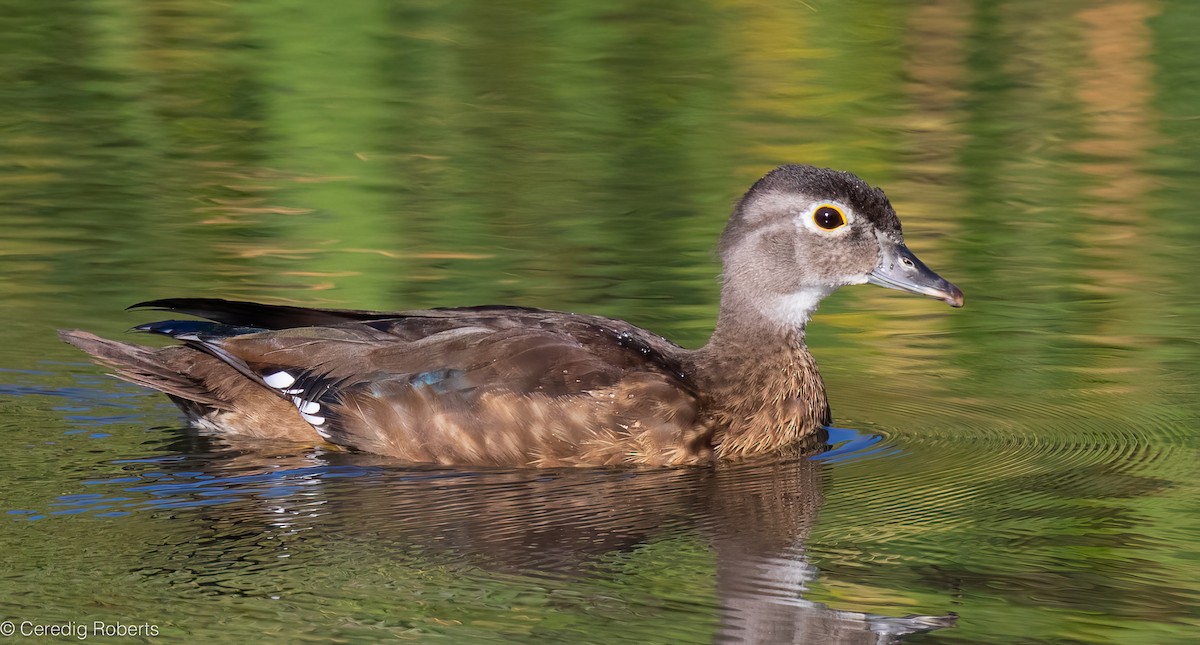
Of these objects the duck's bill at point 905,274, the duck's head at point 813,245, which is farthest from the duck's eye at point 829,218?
the duck's bill at point 905,274

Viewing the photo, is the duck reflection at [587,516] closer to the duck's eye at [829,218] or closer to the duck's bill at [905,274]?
the duck's bill at [905,274]

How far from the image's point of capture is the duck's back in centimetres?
878

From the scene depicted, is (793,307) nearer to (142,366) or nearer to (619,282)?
(619,282)

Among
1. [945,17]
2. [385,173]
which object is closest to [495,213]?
[385,173]

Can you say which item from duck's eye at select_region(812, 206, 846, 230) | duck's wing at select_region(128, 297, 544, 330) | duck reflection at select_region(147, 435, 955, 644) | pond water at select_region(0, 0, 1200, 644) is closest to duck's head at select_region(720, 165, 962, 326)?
duck's eye at select_region(812, 206, 846, 230)

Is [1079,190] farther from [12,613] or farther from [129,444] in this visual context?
[12,613]

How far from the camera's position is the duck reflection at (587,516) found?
6.71 metres

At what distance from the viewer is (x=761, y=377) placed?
938cm

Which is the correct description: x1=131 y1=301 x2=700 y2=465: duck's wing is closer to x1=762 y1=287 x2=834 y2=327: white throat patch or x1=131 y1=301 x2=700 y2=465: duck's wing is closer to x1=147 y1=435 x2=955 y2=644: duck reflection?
x1=147 y1=435 x2=955 y2=644: duck reflection

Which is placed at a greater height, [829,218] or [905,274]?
[829,218]

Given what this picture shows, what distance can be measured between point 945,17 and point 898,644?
52.6ft

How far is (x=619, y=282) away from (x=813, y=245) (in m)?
2.80

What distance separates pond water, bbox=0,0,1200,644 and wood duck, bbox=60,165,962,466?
22cm

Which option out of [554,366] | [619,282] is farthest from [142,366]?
[619,282]
